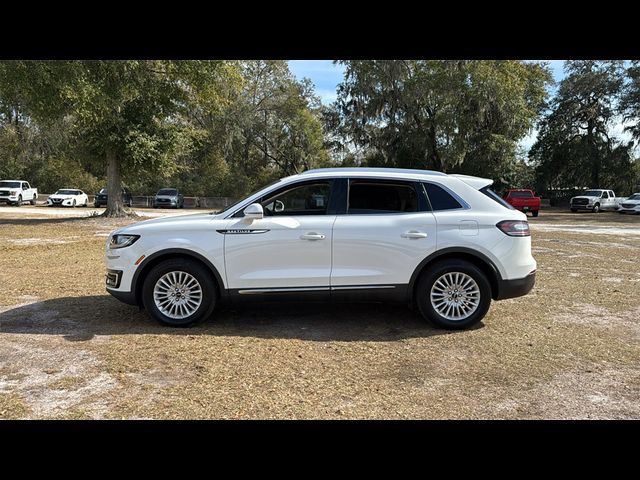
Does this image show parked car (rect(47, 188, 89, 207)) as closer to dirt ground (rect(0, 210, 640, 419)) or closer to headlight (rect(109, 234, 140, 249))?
dirt ground (rect(0, 210, 640, 419))

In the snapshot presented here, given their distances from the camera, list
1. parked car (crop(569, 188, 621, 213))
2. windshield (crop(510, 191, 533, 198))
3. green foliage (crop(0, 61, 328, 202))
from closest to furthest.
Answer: green foliage (crop(0, 61, 328, 202))
windshield (crop(510, 191, 533, 198))
parked car (crop(569, 188, 621, 213))

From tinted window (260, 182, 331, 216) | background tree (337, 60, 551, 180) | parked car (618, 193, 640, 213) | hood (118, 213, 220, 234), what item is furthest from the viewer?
background tree (337, 60, 551, 180)

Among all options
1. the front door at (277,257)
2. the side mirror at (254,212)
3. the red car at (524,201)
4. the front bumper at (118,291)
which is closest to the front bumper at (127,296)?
the front bumper at (118,291)

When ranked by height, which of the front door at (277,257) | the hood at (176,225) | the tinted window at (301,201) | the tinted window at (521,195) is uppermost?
the tinted window at (521,195)

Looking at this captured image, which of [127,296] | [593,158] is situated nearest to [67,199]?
[127,296]

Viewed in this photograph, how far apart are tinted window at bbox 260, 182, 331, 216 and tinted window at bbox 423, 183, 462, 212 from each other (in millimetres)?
1162

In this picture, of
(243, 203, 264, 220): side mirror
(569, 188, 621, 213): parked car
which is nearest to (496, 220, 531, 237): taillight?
(243, 203, 264, 220): side mirror

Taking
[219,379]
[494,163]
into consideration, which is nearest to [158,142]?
[219,379]

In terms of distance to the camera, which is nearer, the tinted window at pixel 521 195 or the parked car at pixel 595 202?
the tinted window at pixel 521 195

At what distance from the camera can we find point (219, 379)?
4219mm

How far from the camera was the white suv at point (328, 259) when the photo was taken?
5586 mm

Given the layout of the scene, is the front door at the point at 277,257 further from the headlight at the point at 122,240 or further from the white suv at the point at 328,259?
the headlight at the point at 122,240

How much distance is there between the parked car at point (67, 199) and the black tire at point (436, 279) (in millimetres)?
37882

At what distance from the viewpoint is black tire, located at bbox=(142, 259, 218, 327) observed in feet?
18.4
